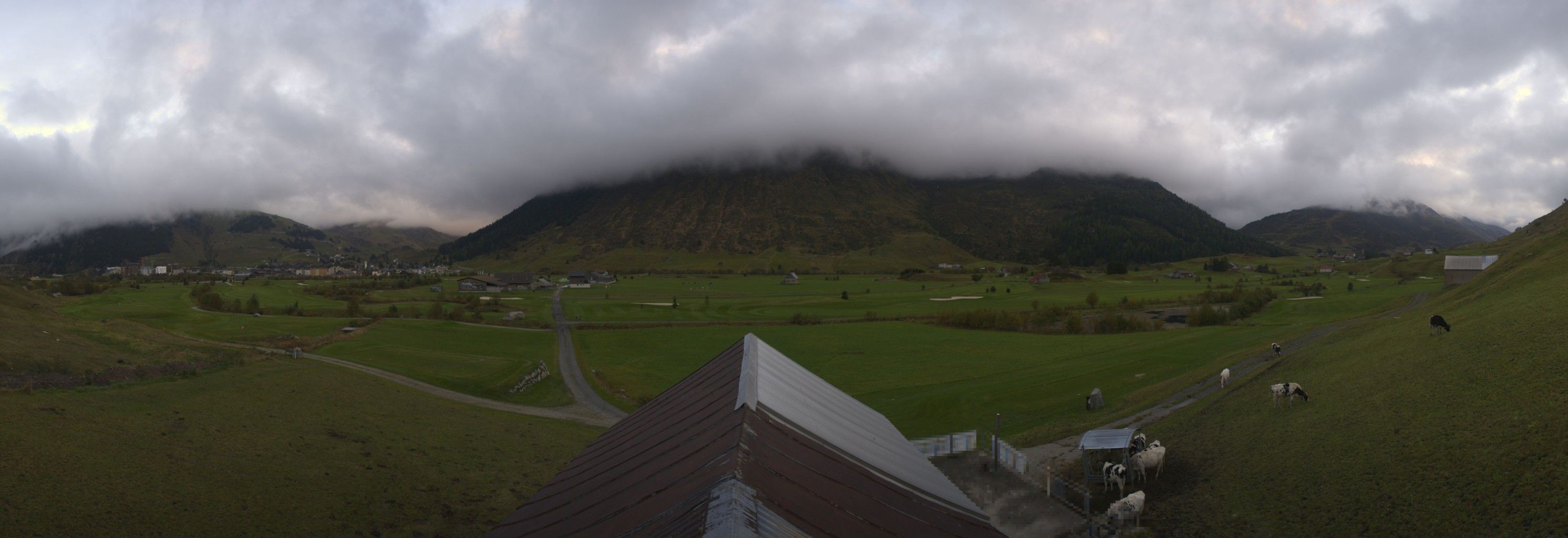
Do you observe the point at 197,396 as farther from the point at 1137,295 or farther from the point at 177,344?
the point at 1137,295

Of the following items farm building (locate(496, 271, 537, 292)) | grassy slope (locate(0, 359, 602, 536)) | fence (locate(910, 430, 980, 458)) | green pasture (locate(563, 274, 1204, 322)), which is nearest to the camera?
grassy slope (locate(0, 359, 602, 536))

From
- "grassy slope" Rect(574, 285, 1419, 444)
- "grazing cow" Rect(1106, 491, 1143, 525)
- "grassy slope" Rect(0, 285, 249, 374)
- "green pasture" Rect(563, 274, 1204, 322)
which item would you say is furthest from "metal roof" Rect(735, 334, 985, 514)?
"green pasture" Rect(563, 274, 1204, 322)

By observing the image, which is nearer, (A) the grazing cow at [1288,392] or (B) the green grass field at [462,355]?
(A) the grazing cow at [1288,392]

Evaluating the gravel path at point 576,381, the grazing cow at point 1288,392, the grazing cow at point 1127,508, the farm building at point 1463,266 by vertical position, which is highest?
the farm building at point 1463,266

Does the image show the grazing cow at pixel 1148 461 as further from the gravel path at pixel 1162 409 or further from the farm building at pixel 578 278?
the farm building at pixel 578 278

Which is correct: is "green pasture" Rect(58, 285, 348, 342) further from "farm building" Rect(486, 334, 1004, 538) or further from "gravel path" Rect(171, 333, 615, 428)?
"farm building" Rect(486, 334, 1004, 538)

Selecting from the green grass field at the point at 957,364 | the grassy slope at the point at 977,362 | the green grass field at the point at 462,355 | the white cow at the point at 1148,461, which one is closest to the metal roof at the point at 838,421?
the white cow at the point at 1148,461

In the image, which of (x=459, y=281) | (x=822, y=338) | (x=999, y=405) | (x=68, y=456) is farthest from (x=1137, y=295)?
(x=459, y=281)
